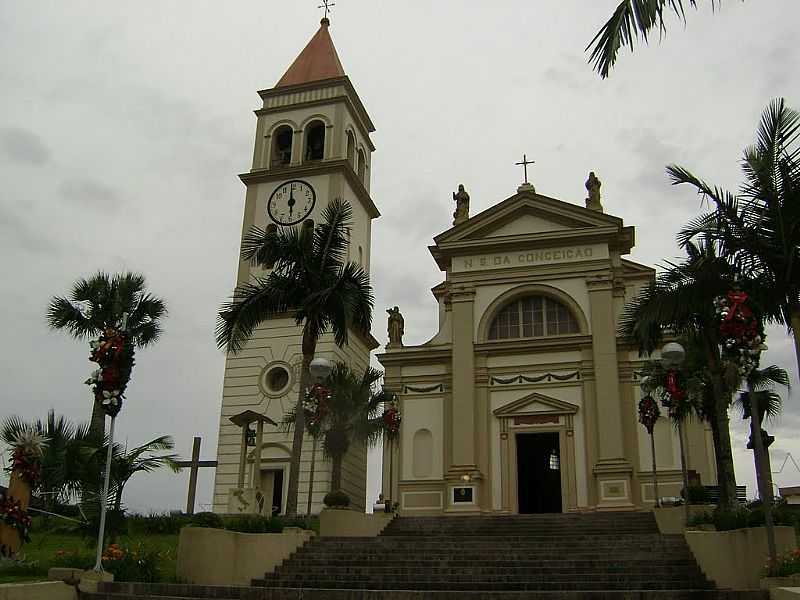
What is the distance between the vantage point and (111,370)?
48.1ft

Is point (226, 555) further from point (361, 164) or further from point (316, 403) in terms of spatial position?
point (361, 164)

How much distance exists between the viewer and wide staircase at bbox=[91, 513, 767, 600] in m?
12.1

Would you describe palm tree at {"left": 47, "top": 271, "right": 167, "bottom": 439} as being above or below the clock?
below

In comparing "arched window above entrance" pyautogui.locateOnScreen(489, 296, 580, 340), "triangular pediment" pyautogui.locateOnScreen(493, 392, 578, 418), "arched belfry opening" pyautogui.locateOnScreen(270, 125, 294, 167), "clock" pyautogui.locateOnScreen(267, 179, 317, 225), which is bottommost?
"triangular pediment" pyautogui.locateOnScreen(493, 392, 578, 418)

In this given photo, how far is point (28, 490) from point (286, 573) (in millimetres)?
5078

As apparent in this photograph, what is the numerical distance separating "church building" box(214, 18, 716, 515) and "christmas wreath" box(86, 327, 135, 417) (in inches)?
366

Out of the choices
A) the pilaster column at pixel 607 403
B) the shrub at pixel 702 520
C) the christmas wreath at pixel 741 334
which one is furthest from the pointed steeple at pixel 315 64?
the christmas wreath at pixel 741 334

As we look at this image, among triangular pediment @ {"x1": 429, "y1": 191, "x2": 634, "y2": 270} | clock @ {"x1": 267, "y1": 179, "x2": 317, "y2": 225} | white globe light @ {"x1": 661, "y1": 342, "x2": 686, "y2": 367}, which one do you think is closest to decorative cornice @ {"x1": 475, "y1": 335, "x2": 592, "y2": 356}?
→ triangular pediment @ {"x1": 429, "y1": 191, "x2": 634, "y2": 270}

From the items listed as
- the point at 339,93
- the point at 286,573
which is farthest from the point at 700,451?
the point at 339,93

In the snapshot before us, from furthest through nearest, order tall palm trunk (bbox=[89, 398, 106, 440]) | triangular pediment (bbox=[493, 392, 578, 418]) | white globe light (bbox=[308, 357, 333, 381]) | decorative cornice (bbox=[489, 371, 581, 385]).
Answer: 1. decorative cornice (bbox=[489, 371, 581, 385])
2. triangular pediment (bbox=[493, 392, 578, 418])
3. tall palm trunk (bbox=[89, 398, 106, 440])
4. white globe light (bbox=[308, 357, 333, 381])

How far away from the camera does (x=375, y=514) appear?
882 inches

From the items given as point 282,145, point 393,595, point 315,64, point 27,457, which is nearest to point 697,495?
point 393,595

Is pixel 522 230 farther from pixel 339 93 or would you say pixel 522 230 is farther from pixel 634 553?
pixel 634 553

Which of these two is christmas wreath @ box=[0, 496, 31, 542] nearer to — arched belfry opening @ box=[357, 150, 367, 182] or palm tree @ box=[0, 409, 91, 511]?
palm tree @ box=[0, 409, 91, 511]
